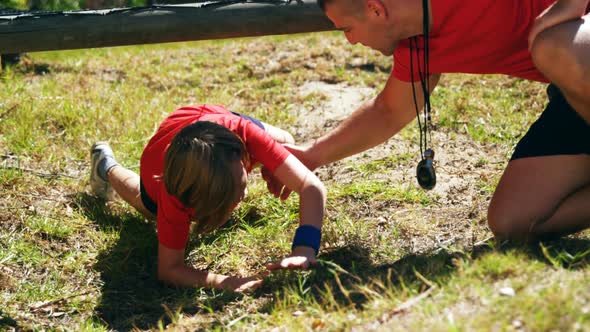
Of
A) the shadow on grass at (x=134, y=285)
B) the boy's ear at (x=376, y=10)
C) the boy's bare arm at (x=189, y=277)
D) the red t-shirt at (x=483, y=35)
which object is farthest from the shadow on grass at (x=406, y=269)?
the boy's ear at (x=376, y=10)

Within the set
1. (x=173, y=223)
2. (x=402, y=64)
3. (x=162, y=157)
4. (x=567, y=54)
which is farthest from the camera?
(x=162, y=157)

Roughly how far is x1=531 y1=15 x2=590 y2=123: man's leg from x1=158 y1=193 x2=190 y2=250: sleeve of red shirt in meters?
1.53

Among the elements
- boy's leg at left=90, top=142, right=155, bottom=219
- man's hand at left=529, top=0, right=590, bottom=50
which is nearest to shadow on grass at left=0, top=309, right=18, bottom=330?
boy's leg at left=90, top=142, right=155, bottom=219

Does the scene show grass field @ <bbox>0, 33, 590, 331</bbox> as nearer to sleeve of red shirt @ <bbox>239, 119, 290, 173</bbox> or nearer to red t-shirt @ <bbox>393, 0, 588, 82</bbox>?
sleeve of red shirt @ <bbox>239, 119, 290, 173</bbox>

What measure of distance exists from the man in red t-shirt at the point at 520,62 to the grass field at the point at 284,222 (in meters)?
0.19

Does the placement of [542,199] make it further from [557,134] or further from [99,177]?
[99,177]

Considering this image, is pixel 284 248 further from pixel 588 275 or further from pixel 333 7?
pixel 588 275

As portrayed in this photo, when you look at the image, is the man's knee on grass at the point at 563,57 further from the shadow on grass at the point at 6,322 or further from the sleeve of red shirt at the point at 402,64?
the shadow on grass at the point at 6,322

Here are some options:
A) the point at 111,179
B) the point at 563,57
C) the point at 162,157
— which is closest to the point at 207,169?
the point at 162,157

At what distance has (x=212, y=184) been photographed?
321 centimetres

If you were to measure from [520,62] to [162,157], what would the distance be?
1641 mm

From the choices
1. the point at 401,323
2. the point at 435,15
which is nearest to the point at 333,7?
the point at 435,15

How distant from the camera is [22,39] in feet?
13.4

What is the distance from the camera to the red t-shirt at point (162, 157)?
136 inches
